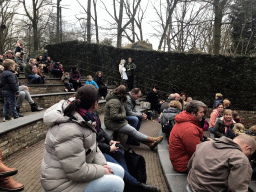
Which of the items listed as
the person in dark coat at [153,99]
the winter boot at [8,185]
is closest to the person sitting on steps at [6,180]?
the winter boot at [8,185]

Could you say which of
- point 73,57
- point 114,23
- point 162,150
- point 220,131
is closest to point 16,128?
point 162,150

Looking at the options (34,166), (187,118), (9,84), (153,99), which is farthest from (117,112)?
(153,99)

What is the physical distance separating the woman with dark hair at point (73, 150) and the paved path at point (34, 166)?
1.28 metres

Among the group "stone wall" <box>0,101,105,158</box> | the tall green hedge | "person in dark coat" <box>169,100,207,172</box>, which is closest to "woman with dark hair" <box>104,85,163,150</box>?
"person in dark coat" <box>169,100,207,172</box>

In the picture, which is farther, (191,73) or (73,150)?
(191,73)

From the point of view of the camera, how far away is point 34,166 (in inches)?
132

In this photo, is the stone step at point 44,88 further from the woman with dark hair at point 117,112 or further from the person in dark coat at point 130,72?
the woman with dark hair at point 117,112

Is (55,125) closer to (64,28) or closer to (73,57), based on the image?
(73,57)

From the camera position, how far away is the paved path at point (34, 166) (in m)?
2.87

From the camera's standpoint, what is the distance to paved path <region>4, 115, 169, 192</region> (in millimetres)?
2867

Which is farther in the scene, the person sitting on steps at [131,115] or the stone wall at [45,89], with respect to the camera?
the stone wall at [45,89]

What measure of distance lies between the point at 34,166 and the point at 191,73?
11000 millimetres

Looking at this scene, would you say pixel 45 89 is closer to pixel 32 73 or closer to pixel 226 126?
pixel 32 73

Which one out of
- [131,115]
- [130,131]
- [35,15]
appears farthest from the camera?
[35,15]
